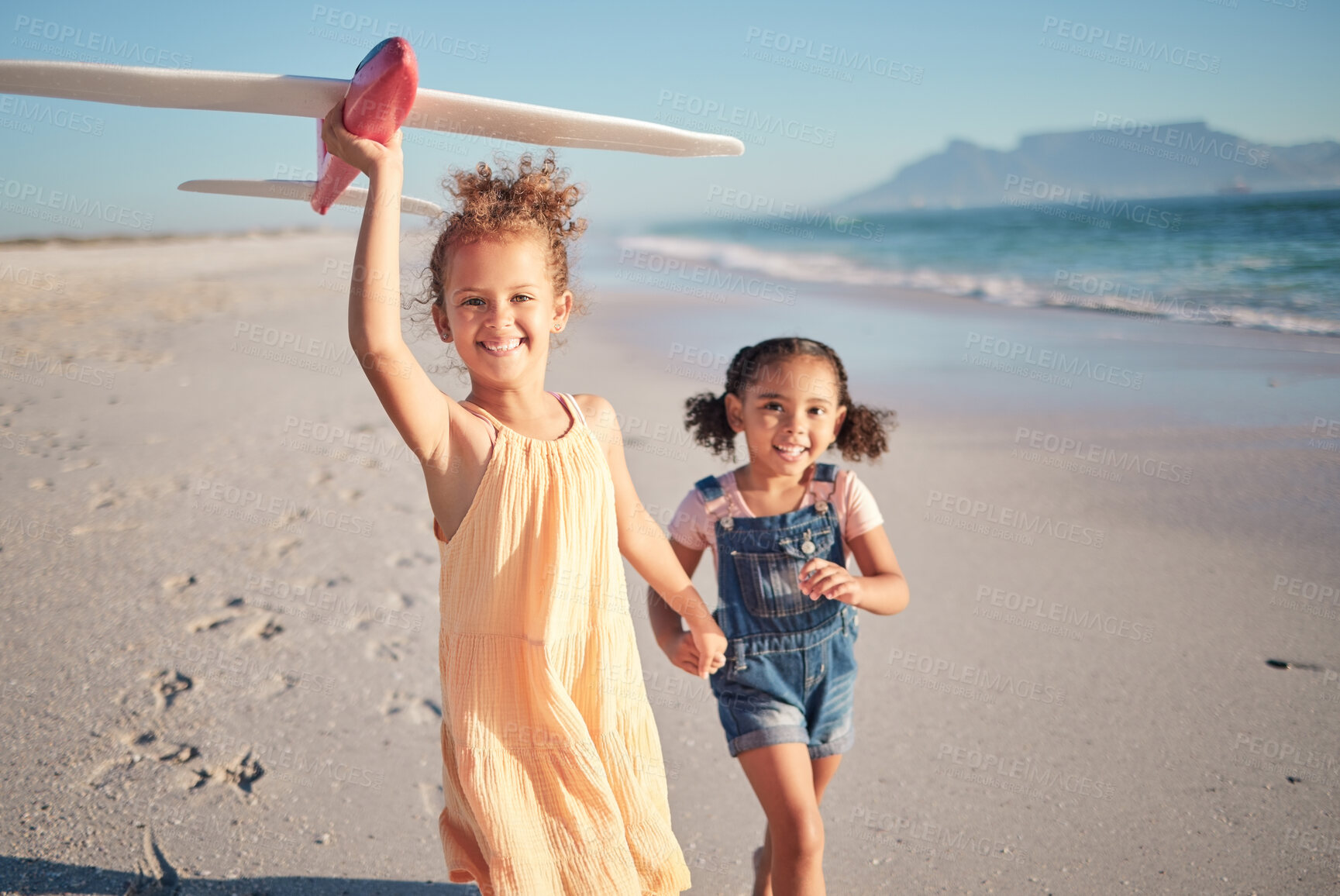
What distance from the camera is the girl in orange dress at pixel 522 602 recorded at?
155 cm

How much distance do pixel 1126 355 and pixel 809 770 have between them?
22.6 feet

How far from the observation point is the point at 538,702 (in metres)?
1.60

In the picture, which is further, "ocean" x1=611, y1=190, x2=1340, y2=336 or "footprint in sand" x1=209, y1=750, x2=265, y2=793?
"ocean" x1=611, y1=190, x2=1340, y2=336

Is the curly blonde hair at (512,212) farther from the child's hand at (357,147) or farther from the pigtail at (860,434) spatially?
the pigtail at (860,434)

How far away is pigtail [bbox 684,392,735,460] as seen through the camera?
2555mm

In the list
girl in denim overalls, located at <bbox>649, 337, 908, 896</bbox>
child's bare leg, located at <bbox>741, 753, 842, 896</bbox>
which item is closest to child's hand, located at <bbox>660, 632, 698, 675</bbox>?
girl in denim overalls, located at <bbox>649, 337, 908, 896</bbox>

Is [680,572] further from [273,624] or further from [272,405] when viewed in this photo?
[272,405]

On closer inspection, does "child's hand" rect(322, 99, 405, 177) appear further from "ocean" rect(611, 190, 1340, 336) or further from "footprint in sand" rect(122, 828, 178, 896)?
"ocean" rect(611, 190, 1340, 336)

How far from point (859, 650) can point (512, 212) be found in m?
2.41

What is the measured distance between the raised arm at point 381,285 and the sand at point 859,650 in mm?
1543

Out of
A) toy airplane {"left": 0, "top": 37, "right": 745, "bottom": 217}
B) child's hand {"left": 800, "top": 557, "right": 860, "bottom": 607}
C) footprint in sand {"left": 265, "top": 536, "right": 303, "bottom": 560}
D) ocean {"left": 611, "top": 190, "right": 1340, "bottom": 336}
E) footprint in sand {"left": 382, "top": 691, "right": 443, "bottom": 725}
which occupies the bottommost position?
footprint in sand {"left": 382, "top": 691, "right": 443, "bottom": 725}

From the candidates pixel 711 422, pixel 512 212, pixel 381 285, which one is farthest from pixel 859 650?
pixel 381 285

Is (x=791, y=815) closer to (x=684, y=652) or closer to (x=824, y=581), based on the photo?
(x=684, y=652)

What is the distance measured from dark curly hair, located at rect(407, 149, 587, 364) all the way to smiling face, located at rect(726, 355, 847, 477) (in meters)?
0.63
